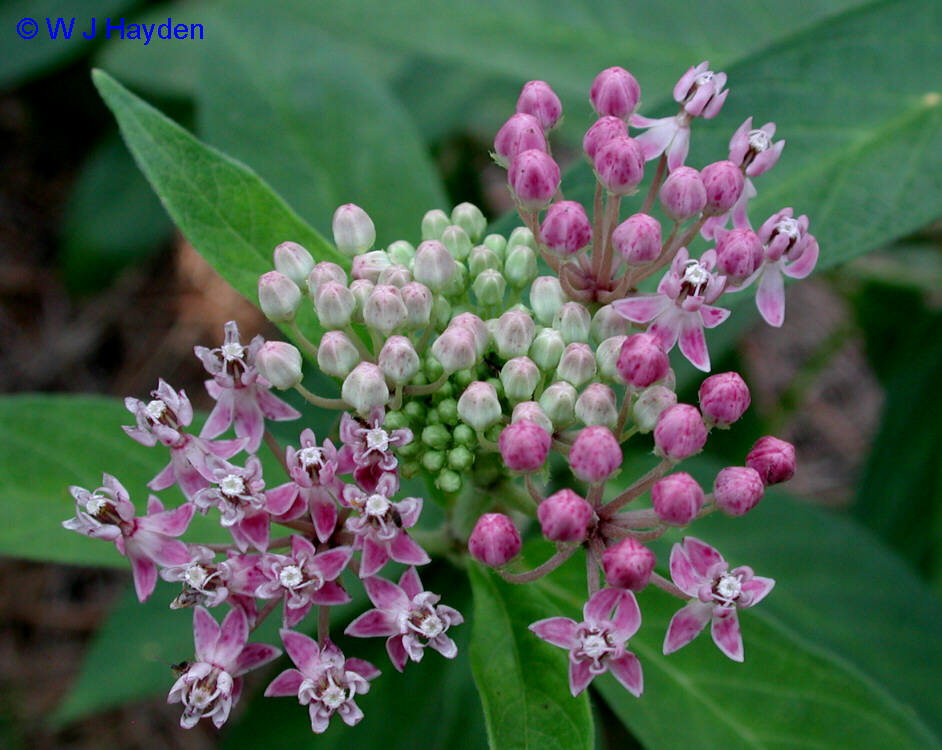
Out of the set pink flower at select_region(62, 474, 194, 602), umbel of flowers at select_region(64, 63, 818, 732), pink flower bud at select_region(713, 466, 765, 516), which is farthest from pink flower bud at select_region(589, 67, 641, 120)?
pink flower at select_region(62, 474, 194, 602)

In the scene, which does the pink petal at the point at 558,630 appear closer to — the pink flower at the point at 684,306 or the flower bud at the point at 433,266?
the pink flower at the point at 684,306

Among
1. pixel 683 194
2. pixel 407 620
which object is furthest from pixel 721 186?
pixel 407 620

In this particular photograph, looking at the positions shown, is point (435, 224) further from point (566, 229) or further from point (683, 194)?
point (683, 194)

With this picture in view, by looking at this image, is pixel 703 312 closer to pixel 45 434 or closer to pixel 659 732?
pixel 659 732

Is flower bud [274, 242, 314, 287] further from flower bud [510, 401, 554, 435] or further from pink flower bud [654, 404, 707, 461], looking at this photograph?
pink flower bud [654, 404, 707, 461]

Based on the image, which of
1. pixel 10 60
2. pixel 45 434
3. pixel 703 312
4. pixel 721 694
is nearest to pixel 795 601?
pixel 721 694

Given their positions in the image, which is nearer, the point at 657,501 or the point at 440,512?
the point at 657,501

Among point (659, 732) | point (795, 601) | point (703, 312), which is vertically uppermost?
point (703, 312)
